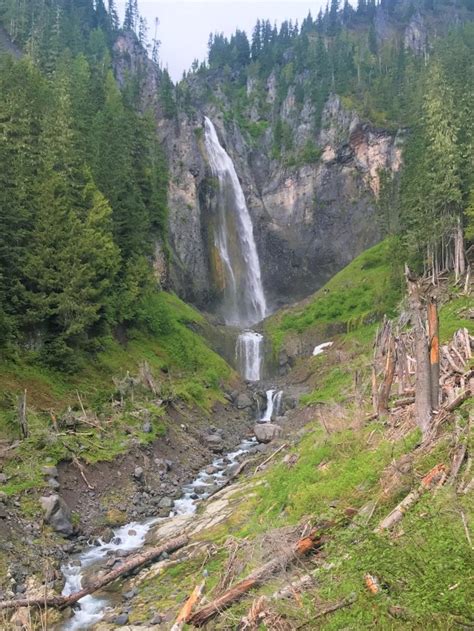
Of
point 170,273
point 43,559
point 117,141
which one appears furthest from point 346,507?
point 170,273

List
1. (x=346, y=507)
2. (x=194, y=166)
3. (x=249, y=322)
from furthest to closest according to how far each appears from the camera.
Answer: (x=194, y=166)
(x=249, y=322)
(x=346, y=507)

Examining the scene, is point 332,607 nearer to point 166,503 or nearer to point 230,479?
point 166,503

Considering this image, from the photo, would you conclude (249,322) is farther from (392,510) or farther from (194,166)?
(392,510)

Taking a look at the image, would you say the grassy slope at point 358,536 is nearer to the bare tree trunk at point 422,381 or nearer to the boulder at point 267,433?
the bare tree trunk at point 422,381

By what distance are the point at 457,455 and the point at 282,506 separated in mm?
5339

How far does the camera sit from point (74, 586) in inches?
527

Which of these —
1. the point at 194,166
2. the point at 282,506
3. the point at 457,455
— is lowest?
the point at 282,506

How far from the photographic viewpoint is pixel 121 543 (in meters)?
16.3

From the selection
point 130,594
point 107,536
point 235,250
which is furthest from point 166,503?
point 235,250

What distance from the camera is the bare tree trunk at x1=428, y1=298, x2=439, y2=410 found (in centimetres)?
1189

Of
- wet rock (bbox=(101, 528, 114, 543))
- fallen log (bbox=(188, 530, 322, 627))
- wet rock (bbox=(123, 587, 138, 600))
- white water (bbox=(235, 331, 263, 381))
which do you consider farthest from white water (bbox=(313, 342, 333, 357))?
fallen log (bbox=(188, 530, 322, 627))

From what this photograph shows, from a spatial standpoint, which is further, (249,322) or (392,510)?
(249,322)

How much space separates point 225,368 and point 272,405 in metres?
6.30

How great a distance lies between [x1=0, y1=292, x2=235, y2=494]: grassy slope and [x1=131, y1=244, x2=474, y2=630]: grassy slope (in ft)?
22.8
